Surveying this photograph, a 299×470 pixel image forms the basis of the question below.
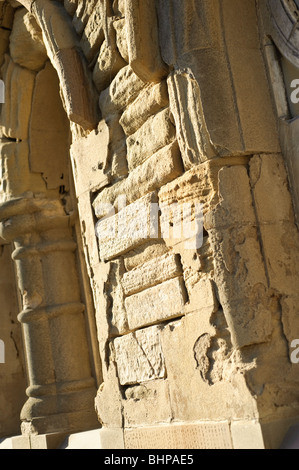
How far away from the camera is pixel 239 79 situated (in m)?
4.06

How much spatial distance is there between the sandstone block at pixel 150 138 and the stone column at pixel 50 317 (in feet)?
5.96

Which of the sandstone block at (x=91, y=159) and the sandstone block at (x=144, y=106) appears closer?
the sandstone block at (x=144, y=106)

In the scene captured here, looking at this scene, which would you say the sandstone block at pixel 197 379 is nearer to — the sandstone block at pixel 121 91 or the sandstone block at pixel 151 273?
the sandstone block at pixel 151 273

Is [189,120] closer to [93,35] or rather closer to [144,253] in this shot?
[144,253]

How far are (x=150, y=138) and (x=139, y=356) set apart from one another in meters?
1.32

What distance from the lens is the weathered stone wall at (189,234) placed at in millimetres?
3795

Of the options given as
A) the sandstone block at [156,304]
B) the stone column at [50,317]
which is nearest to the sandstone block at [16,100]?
the stone column at [50,317]

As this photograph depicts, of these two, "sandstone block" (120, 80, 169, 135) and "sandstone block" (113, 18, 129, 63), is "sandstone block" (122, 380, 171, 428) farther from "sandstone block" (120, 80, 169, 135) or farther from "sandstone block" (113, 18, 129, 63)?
"sandstone block" (113, 18, 129, 63)

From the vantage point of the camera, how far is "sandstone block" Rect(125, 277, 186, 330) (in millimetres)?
4197

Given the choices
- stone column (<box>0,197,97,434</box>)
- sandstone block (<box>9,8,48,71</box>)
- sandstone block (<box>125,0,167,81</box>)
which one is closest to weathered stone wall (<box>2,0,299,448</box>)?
sandstone block (<box>125,0,167,81</box>)

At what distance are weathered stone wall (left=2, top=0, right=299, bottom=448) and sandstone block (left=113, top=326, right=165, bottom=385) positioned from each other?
0.04ft

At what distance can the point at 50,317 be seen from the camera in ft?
20.4
